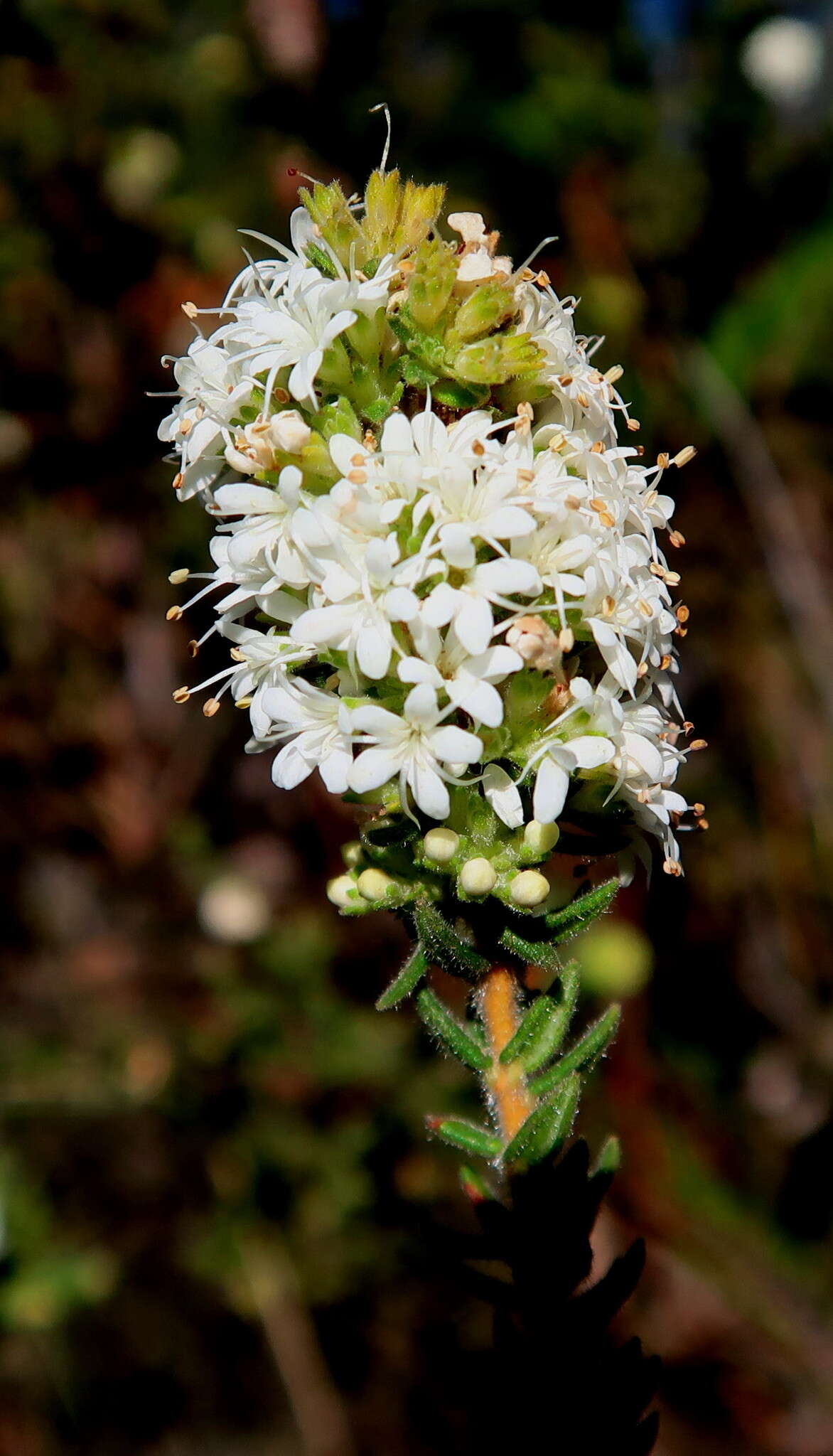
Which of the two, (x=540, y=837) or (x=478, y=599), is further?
(x=540, y=837)

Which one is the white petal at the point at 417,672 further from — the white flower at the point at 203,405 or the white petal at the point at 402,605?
the white flower at the point at 203,405

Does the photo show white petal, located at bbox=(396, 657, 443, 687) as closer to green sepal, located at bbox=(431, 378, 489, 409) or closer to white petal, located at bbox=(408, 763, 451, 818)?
white petal, located at bbox=(408, 763, 451, 818)

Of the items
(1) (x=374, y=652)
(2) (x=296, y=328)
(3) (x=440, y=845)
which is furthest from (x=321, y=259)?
(3) (x=440, y=845)

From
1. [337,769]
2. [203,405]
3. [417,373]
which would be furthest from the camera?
[203,405]

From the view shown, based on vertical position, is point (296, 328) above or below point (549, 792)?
above

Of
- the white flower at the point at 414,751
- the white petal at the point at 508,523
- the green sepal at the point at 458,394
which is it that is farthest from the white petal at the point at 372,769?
the green sepal at the point at 458,394

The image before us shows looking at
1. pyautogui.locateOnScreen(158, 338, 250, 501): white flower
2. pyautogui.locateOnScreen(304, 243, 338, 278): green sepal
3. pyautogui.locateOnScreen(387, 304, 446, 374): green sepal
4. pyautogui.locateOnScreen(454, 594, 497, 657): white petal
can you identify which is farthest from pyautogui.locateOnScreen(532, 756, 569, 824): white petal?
pyautogui.locateOnScreen(304, 243, 338, 278): green sepal

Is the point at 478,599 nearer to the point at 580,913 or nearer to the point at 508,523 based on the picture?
the point at 508,523
